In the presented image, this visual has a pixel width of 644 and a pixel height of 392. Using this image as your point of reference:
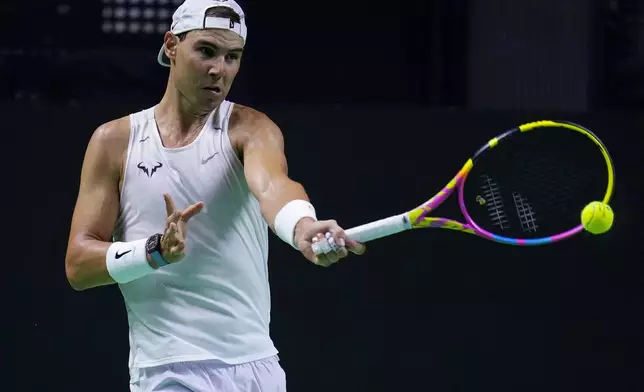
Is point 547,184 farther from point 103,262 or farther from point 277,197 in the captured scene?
point 103,262

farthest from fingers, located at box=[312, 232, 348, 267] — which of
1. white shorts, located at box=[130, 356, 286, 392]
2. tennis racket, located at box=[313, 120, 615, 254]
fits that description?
tennis racket, located at box=[313, 120, 615, 254]

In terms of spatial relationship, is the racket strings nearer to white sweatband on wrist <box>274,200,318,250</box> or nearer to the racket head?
the racket head

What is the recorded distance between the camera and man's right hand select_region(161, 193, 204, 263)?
2.85 m

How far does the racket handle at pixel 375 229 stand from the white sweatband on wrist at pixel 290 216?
0.11 metres

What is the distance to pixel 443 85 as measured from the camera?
209 inches

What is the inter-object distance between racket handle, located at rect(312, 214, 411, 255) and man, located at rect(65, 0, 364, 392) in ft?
1.07

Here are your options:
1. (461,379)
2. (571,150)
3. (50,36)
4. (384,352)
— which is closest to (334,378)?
(384,352)

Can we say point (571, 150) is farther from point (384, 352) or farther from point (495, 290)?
point (384, 352)

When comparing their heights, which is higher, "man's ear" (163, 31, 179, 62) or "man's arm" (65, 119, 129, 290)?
"man's ear" (163, 31, 179, 62)

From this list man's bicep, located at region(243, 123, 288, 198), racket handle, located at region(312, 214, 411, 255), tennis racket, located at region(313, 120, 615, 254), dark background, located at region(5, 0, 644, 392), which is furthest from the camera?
dark background, located at region(5, 0, 644, 392)

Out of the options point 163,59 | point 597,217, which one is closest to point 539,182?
point 597,217

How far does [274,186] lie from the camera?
295 centimetres

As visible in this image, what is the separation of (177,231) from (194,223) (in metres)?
0.27

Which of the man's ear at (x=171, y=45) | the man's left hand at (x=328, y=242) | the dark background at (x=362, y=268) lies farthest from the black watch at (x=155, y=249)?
the dark background at (x=362, y=268)
